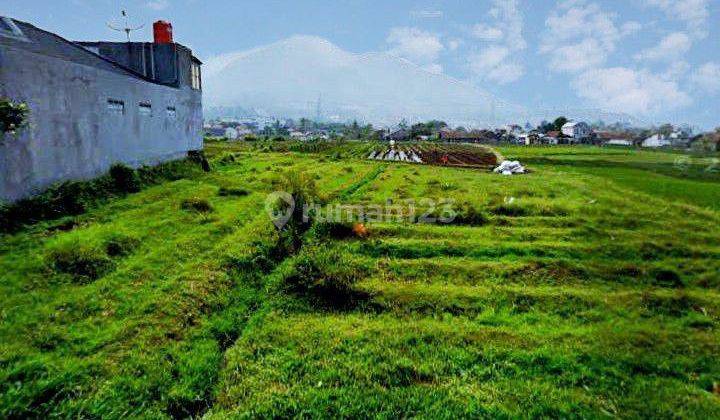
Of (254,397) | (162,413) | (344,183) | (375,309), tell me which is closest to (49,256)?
(162,413)

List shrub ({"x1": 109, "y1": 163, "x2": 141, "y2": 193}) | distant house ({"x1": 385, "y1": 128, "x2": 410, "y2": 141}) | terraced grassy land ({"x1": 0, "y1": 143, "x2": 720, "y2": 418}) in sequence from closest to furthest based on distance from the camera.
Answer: terraced grassy land ({"x1": 0, "y1": 143, "x2": 720, "y2": 418}), shrub ({"x1": 109, "y1": 163, "x2": 141, "y2": 193}), distant house ({"x1": 385, "y1": 128, "x2": 410, "y2": 141})

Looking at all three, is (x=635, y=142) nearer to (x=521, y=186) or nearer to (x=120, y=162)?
(x=521, y=186)

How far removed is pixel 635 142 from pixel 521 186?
68.6 meters

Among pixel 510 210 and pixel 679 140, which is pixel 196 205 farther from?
pixel 679 140

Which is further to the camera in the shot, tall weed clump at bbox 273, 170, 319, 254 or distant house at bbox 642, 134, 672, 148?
distant house at bbox 642, 134, 672, 148

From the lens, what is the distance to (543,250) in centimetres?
1375

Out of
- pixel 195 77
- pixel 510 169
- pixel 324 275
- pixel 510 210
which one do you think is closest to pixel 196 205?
pixel 324 275

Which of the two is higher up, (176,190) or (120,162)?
(120,162)

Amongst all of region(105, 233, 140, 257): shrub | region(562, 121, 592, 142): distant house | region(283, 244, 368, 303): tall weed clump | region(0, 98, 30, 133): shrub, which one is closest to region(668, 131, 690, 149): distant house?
region(283, 244, 368, 303): tall weed clump

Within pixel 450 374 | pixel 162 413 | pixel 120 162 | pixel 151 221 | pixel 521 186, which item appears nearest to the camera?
pixel 162 413

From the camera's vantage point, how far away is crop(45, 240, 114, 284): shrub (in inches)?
401

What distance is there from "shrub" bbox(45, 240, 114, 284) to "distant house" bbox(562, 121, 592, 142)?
13486 centimetres

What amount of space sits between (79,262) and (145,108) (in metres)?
15.8

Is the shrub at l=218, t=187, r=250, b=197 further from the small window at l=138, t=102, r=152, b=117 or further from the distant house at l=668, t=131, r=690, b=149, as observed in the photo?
the distant house at l=668, t=131, r=690, b=149
